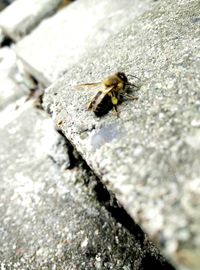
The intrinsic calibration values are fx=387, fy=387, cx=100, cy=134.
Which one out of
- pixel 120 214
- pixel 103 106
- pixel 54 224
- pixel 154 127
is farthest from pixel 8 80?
pixel 154 127

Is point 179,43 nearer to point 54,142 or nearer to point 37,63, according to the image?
point 54,142

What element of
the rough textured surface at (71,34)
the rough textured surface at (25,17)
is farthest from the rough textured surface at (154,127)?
the rough textured surface at (25,17)

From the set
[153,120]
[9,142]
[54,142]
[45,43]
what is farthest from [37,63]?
[153,120]

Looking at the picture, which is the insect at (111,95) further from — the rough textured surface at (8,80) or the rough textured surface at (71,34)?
the rough textured surface at (8,80)

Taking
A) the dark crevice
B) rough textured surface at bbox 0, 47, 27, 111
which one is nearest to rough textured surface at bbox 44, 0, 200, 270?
the dark crevice

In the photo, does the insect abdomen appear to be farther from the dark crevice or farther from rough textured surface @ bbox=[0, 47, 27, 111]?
rough textured surface @ bbox=[0, 47, 27, 111]

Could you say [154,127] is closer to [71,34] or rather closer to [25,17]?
[71,34]

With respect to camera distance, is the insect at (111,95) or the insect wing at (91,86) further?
the insect wing at (91,86)
